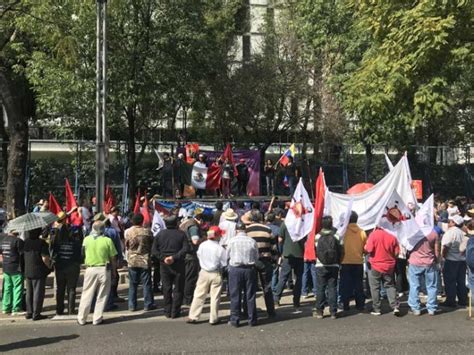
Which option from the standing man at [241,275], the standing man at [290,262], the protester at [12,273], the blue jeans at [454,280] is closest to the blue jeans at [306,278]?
the standing man at [290,262]

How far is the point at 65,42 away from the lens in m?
12.3

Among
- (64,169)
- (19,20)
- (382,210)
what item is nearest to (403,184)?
(382,210)

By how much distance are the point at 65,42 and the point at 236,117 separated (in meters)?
13.6

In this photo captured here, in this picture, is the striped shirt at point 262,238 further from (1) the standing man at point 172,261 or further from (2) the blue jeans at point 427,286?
(2) the blue jeans at point 427,286

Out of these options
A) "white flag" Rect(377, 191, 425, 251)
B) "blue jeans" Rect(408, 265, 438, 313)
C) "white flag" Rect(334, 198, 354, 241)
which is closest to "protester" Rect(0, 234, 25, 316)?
"white flag" Rect(334, 198, 354, 241)

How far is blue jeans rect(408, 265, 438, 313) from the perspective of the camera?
31.4 feet

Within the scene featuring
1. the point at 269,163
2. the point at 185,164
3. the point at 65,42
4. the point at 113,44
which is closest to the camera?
Result: the point at 65,42

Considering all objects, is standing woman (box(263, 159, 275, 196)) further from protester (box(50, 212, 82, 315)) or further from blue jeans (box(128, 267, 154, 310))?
protester (box(50, 212, 82, 315))

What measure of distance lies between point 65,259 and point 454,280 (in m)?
6.91

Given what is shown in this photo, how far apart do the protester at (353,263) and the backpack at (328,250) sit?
560 millimetres

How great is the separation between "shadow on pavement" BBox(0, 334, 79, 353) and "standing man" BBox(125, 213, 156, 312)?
178 cm

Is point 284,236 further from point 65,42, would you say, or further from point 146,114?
point 146,114

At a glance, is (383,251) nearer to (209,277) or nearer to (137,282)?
(209,277)

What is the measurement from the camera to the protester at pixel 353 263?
990 cm
